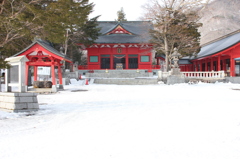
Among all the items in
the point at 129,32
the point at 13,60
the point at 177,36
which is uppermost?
the point at 129,32

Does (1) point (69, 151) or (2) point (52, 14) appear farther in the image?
(2) point (52, 14)

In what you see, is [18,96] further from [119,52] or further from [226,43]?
[119,52]

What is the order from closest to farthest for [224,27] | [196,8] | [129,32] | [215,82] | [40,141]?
[40,141], [215,82], [196,8], [129,32], [224,27]

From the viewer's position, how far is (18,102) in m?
6.86

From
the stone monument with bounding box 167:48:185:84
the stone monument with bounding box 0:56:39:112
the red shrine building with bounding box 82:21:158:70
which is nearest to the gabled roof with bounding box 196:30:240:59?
the stone monument with bounding box 167:48:185:84

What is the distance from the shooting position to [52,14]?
831 cm

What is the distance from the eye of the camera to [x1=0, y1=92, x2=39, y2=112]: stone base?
6.81 meters

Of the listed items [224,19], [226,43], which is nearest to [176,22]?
[226,43]

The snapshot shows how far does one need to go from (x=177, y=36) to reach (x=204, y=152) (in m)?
20.6

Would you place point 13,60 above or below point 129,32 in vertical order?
below

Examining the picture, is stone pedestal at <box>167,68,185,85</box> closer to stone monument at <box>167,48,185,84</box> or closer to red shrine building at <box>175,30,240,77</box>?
stone monument at <box>167,48,185,84</box>

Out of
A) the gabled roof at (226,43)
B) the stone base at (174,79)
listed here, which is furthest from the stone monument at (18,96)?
the gabled roof at (226,43)

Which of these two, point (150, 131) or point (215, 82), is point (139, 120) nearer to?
point (150, 131)

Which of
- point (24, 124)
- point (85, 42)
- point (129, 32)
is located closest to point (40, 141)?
point (24, 124)
